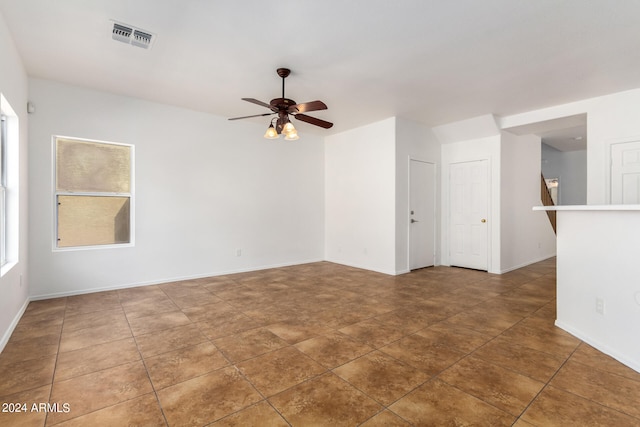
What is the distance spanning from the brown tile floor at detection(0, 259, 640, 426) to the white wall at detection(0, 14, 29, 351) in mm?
186

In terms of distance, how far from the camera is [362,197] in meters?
6.07

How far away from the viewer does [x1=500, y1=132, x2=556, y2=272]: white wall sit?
5.68 metres

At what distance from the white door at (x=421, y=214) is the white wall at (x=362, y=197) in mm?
521

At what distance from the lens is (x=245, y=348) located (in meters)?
2.61

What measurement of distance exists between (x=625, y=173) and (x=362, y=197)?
12.6ft

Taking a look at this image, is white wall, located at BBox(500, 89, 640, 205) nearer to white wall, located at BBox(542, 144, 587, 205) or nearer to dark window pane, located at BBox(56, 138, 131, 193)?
white wall, located at BBox(542, 144, 587, 205)

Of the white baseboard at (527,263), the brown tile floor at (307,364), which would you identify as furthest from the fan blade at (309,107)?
the white baseboard at (527,263)

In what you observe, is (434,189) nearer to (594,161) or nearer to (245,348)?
(594,161)

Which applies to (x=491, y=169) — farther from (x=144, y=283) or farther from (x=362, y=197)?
(x=144, y=283)

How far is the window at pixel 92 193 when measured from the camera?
4.15 metres

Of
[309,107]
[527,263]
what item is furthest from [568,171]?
[309,107]

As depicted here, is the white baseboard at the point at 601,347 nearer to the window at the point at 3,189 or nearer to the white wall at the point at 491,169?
the white wall at the point at 491,169

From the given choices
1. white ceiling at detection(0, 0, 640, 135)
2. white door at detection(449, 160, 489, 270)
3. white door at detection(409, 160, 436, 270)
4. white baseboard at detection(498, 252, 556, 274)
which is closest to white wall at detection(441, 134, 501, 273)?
white door at detection(449, 160, 489, 270)

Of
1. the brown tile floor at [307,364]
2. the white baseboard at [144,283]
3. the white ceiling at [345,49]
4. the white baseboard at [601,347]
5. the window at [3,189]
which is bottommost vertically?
the brown tile floor at [307,364]
